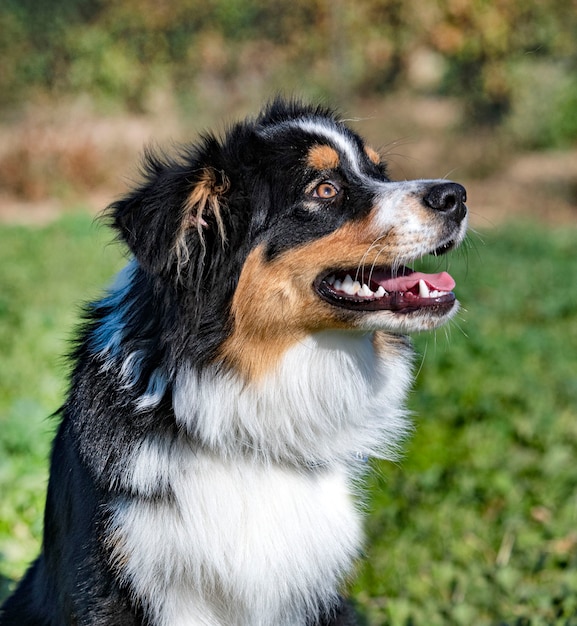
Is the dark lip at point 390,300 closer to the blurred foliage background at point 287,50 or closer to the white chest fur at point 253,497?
the white chest fur at point 253,497

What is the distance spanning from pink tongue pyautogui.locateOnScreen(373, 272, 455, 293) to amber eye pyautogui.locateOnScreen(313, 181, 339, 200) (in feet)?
1.10

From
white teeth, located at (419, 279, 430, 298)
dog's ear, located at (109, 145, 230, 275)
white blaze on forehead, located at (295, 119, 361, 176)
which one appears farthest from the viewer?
white blaze on forehead, located at (295, 119, 361, 176)

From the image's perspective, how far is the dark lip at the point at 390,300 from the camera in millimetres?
3016

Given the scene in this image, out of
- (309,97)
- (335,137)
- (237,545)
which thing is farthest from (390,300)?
(309,97)

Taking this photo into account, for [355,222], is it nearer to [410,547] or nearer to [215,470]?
[215,470]

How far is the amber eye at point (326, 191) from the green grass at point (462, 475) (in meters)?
0.83

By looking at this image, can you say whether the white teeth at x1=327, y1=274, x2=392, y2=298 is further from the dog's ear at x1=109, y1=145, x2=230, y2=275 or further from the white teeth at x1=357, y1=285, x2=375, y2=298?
the dog's ear at x1=109, y1=145, x2=230, y2=275

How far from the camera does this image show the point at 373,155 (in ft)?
11.7

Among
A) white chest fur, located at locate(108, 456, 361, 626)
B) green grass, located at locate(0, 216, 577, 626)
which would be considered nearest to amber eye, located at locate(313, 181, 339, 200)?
green grass, located at locate(0, 216, 577, 626)

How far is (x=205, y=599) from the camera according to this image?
2.93 metres

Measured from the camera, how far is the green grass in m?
4.23

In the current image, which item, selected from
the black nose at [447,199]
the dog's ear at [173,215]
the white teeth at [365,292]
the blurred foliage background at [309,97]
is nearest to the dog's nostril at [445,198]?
the black nose at [447,199]

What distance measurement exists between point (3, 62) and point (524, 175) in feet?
32.4

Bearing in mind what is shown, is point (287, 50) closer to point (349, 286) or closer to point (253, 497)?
point (349, 286)
